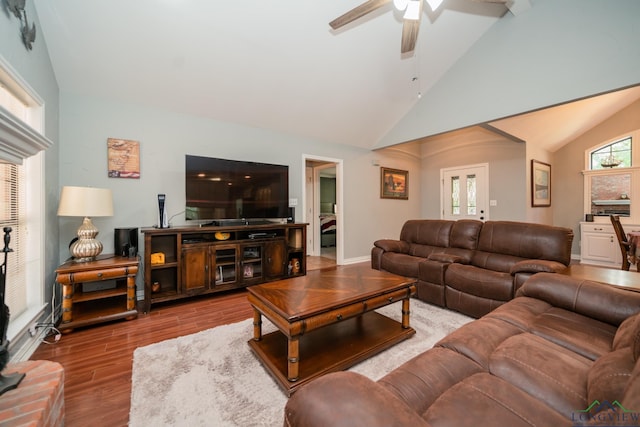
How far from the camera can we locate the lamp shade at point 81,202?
7.66 feet

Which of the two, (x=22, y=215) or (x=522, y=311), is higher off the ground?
(x=22, y=215)

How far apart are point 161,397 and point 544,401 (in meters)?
1.85

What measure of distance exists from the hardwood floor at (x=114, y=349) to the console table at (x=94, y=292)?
3.8 inches

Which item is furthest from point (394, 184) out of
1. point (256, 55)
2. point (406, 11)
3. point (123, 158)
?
point (123, 158)

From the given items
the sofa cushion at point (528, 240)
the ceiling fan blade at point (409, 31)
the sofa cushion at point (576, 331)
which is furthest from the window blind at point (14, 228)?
the sofa cushion at point (528, 240)

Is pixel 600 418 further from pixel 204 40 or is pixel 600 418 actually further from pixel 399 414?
pixel 204 40

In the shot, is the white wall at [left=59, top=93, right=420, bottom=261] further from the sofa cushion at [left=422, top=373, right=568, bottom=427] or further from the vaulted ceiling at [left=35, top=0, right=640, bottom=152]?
the sofa cushion at [left=422, top=373, right=568, bottom=427]

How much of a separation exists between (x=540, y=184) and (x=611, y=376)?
5914 mm

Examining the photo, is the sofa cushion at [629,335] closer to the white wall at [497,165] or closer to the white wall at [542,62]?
the white wall at [542,62]

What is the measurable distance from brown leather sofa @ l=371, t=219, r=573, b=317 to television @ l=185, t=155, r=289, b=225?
5.61 ft

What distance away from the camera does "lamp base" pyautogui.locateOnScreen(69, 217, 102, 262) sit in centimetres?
248

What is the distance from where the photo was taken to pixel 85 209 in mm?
2367

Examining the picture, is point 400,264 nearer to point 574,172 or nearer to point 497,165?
point 497,165

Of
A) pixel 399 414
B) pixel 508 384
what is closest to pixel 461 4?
pixel 508 384
